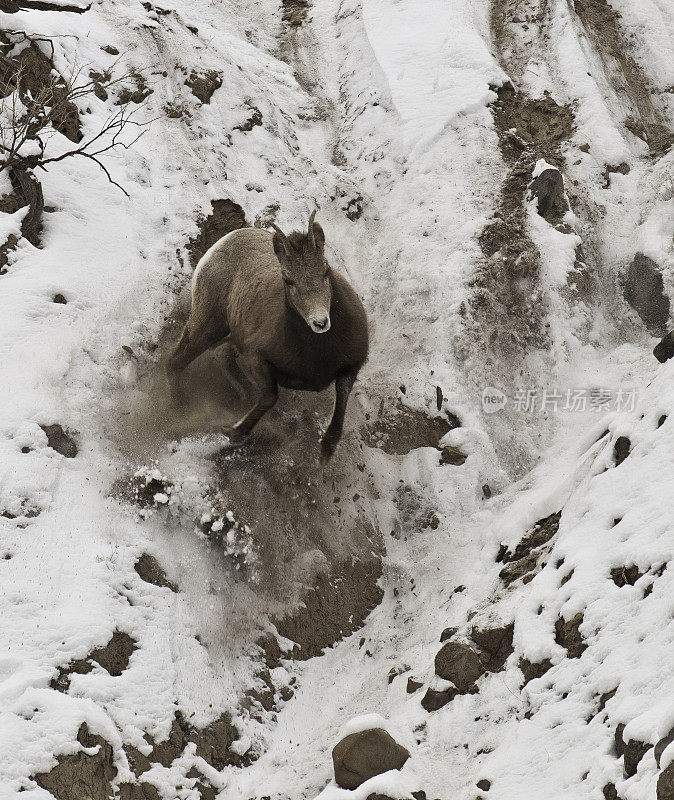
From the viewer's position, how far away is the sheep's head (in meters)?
6.87

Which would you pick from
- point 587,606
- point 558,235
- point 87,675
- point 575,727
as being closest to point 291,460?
point 87,675

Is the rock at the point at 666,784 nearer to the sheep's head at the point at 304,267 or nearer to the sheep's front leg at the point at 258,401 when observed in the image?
the sheep's head at the point at 304,267

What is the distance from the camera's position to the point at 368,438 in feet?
28.9

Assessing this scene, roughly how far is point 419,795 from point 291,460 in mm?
3955

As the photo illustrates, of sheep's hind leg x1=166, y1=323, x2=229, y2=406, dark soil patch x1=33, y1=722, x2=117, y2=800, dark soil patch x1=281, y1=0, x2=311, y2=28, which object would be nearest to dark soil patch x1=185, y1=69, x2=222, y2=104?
dark soil patch x1=281, y1=0, x2=311, y2=28

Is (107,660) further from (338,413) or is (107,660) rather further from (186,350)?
(186,350)

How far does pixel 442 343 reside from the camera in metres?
9.26

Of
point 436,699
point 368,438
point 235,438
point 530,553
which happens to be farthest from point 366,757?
point 368,438

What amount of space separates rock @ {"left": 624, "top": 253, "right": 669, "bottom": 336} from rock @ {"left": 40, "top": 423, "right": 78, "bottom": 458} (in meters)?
7.39

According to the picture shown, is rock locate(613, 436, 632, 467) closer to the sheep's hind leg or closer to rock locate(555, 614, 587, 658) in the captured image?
rock locate(555, 614, 587, 658)

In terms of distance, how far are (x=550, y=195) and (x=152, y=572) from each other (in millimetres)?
7461

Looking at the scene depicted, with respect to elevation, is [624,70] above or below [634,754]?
above

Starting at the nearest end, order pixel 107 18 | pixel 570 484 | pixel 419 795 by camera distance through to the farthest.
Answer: pixel 419 795, pixel 570 484, pixel 107 18

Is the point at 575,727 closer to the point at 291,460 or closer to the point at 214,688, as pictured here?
the point at 214,688
